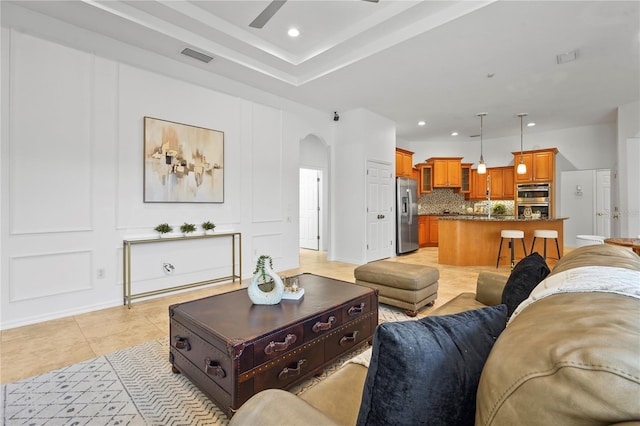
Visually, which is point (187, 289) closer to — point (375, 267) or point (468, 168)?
point (375, 267)

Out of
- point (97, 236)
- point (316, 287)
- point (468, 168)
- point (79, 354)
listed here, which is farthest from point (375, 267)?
point (468, 168)

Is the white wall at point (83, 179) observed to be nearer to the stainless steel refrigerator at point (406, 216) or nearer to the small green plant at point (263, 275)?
the small green plant at point (263, 275)

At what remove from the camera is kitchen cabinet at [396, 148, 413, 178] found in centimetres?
752

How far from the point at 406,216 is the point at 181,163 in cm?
518

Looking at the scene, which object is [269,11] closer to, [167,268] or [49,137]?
[49,137]

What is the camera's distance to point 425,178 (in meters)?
8.85

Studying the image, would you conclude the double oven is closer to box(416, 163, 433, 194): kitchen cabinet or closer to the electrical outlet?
box(416, 163, 433, 194): kitchen cabinet

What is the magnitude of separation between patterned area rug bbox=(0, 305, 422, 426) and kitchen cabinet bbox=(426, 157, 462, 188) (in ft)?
23.9

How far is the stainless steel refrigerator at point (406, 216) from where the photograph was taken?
7.14 meters

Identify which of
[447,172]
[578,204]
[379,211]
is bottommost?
[379,211]

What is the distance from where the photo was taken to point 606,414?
47cm

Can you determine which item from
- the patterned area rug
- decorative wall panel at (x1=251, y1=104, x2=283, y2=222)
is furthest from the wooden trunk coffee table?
decorative wall panel at (x1=251, y1=104, x2=283, y2=222)

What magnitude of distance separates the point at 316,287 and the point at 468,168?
7.85 m

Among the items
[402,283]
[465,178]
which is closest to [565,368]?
[402,283]
